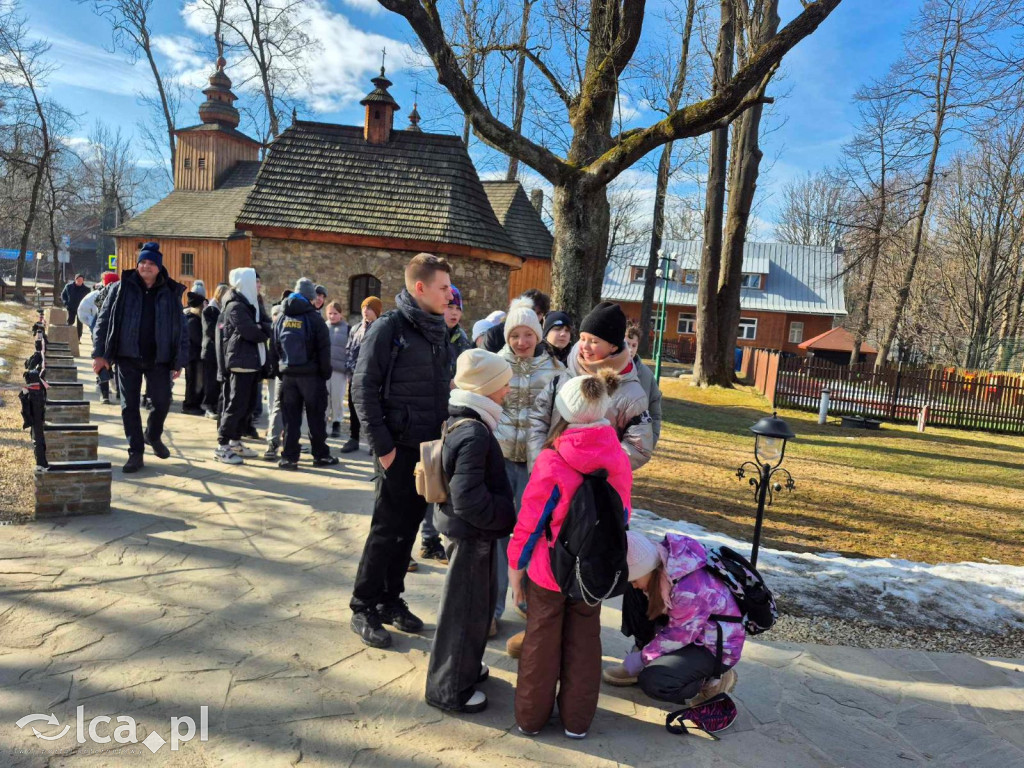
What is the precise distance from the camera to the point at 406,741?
264cm

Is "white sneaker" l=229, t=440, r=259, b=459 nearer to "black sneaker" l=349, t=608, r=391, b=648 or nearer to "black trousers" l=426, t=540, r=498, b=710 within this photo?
"black sneaker" l=349, t=608, r=391, b=648

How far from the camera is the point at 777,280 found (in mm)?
43469

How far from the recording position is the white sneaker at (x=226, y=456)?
6609 millimetres

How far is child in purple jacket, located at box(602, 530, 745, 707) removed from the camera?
2875 millimetres

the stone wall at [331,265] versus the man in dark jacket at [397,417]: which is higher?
the stone wall at [331,265]

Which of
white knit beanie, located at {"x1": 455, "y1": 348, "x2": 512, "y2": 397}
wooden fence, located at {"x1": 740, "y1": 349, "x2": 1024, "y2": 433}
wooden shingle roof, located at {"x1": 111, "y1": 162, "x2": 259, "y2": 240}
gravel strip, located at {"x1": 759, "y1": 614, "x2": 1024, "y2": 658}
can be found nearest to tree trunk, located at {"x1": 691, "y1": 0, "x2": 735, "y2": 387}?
wooden fence, located at {"x1": 740, "y1": 349, "x2": 1024, "y2": 433}

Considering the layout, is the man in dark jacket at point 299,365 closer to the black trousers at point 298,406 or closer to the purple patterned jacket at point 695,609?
the black trousers at point 298,406

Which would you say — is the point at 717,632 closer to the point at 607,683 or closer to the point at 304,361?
the point at 607,683

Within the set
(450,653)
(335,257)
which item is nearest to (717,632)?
(450,653)

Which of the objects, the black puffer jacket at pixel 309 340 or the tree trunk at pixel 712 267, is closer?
the black puffer jacket at pixel 309 340

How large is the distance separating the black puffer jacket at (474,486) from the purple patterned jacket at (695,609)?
83 cm

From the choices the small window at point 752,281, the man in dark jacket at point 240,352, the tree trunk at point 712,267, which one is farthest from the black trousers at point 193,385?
the small window at point 752,281

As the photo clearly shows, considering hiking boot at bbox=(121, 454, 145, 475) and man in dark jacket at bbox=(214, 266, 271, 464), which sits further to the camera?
man in dark jacket at bbox=(214, 266, 271, 464)

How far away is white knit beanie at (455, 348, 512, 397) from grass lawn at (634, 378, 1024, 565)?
3.99 meters
